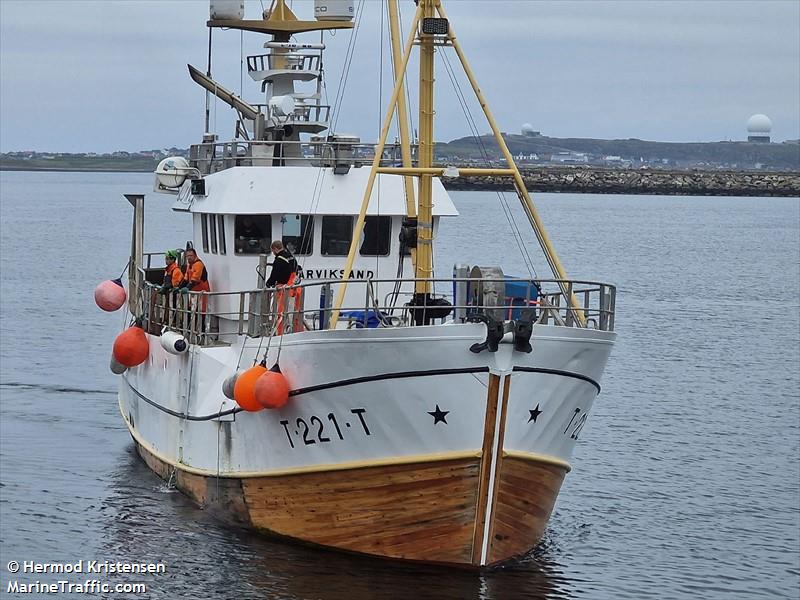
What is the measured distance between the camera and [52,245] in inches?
3073

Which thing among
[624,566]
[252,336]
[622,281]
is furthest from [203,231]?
[622,281]

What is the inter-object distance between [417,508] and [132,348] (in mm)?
6707

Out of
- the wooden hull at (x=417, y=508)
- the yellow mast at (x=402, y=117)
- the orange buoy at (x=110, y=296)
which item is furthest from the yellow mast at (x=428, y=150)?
the orange buoy at (x=110, y=296)

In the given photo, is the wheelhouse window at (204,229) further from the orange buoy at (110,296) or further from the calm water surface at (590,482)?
the calm water surface at (590,482)

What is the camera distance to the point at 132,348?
69.1 ft

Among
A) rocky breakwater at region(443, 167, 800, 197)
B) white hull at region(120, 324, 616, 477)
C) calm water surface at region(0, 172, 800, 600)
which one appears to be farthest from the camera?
rocky breakwater at region(443, 167, 800, 197)

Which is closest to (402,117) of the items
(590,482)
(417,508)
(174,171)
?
(174,171)

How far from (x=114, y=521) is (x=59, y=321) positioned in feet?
77.5

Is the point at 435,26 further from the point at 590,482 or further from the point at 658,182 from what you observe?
the point at 658,182

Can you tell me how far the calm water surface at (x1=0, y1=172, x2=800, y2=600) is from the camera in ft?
56.7

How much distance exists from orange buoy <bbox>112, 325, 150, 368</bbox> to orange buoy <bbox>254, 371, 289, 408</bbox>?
5525mm

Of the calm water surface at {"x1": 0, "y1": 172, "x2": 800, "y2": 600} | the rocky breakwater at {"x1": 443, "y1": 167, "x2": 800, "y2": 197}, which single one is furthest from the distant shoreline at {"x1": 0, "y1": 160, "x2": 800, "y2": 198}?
the calm water surface at {"x1": 0, "y1": 172, "x2": 800, "y2": 600}

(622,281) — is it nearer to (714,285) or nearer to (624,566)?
(714,285)

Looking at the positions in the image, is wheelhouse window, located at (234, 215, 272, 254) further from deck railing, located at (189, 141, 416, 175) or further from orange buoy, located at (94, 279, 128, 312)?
orange buoy, located at (94, 279, 128, 312)
